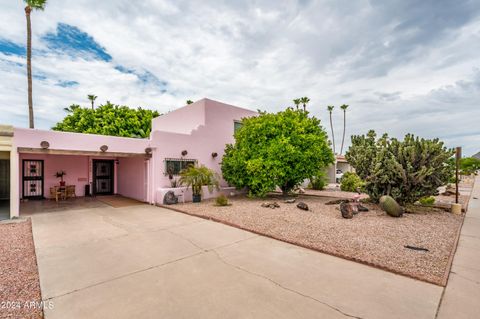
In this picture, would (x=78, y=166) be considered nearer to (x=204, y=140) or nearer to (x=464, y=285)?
(x=204, y=140)

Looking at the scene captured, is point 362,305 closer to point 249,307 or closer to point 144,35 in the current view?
point 249,307

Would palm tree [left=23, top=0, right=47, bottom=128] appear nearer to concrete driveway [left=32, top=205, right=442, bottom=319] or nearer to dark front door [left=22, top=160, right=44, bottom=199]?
dark front door [left=22, top=160, right=44, bottom=199]

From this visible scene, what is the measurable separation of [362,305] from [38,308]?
4.36 metres

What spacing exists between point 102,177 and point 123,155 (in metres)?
5.46

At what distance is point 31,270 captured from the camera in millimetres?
4102

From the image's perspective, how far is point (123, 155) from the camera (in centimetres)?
1058

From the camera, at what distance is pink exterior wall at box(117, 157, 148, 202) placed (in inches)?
477

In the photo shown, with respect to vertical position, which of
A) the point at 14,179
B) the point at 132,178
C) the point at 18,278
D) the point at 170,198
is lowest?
the point at 18,278

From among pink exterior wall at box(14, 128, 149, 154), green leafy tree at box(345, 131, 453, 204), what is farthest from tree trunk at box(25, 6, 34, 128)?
green leafy tree at box(345, 131, 453, 204)

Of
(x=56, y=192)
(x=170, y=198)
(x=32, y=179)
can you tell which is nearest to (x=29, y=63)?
(x=32, y=179)

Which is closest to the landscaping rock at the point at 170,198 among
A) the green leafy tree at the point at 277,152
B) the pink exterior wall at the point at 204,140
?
the pink exterior wall at the point at 204,140

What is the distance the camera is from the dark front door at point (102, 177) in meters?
14.3

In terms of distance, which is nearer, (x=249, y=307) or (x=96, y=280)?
(x=249, y=307)

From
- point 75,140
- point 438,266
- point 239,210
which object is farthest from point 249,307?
point 75,140
